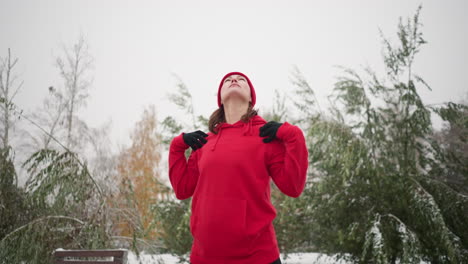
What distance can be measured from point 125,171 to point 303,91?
10.4 meters

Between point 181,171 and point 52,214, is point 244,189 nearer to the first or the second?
point 181,171

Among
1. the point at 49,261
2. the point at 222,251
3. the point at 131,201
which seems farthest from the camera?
the point at 131,201

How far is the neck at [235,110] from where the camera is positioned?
1.81m

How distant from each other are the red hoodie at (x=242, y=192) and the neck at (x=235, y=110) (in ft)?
0.64

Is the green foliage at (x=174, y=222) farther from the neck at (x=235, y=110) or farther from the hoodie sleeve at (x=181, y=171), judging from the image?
the neck at (x=235, y=110)

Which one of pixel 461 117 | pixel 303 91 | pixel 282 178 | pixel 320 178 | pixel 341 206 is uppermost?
pixel 303 91

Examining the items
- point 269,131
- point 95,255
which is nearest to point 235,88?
point 269,131

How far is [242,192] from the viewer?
4.83 feet

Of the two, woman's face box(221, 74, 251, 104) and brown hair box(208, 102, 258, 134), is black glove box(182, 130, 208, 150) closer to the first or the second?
brown hair box(208, 102, 258, 134)

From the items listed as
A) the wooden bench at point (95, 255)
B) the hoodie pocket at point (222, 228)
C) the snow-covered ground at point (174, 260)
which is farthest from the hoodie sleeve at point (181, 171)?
the snow-covered ground at point (174, 260)

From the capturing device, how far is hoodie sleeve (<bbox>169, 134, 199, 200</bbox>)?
1756mm

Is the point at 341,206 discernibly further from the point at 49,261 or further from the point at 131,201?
the point at 49,261

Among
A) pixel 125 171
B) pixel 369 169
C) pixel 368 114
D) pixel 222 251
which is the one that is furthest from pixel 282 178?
pixel 125 171

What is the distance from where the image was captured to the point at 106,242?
4.16m
